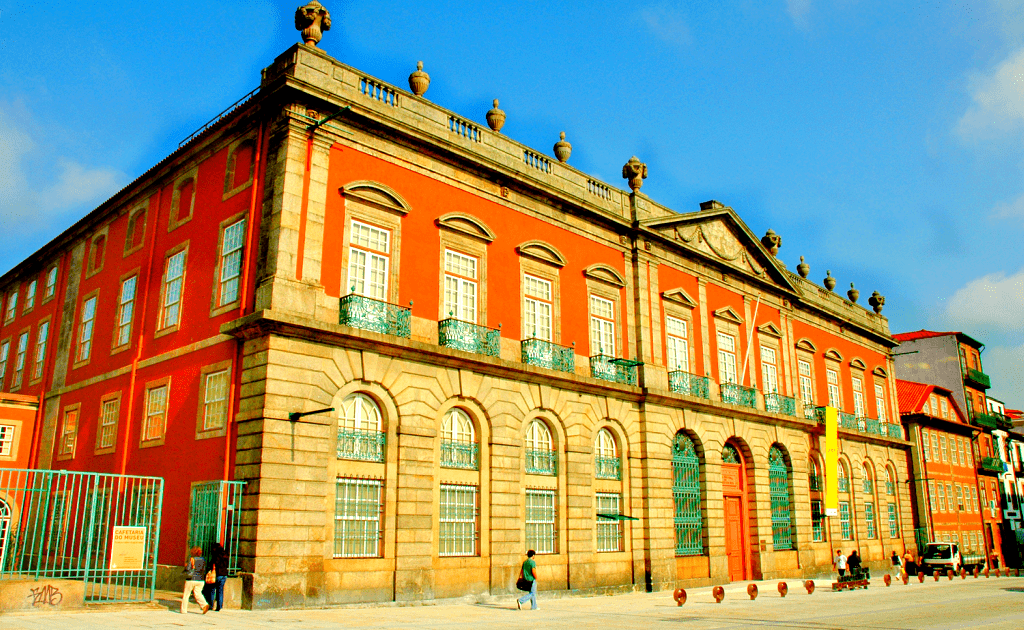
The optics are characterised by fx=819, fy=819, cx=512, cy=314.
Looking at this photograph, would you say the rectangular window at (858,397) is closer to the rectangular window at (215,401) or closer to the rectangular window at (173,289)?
the rectangular window at (215,401)

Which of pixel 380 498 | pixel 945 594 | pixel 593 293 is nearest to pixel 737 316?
pixel 593 293

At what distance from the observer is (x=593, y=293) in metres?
23.8

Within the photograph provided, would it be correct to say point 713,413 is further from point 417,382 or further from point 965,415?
point 965,415

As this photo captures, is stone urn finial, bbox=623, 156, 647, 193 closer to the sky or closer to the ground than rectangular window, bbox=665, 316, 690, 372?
closer to the sky

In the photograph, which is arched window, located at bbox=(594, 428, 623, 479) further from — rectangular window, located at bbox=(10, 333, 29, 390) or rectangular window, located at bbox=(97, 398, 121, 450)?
rectangular window, located at bbox=(10, 333, 29, 390)

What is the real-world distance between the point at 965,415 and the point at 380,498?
4273 cm

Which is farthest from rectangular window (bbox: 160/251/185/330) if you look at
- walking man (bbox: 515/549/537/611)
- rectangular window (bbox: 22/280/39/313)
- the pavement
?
rectangular window (bbox: 22/280/39/313)

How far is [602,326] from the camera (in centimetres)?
2394

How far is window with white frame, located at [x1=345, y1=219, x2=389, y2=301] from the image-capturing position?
1794cm

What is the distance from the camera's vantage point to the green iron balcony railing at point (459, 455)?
18.8 metres

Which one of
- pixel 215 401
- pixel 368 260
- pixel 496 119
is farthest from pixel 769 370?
pixel 215 401

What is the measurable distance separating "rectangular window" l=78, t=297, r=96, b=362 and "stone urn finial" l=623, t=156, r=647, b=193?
1687 centimetres

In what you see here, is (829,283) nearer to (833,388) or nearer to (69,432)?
(833,388)

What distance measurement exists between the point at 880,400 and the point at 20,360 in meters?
36.2
